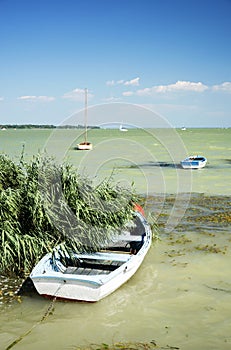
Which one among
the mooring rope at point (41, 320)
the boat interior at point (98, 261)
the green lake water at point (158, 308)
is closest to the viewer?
the mooring rope at point (41, 320)

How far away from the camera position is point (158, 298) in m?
7.46

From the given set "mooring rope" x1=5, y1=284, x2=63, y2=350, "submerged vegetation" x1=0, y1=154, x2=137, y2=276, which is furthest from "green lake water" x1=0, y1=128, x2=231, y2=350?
"submerged vegetation" x1=0, y1=154, x2=137, y2=276

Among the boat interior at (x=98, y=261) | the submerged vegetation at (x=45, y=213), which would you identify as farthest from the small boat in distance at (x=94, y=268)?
the submerged vegetation at (x=45, y=213)

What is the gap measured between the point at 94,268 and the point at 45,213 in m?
1.63

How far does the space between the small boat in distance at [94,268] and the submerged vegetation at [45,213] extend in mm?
302

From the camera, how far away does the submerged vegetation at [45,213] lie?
8008 millimetres

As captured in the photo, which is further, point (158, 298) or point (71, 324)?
point (158, 298)

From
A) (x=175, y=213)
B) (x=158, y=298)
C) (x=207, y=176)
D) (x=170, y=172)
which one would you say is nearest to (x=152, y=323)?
(x=158, y=298)

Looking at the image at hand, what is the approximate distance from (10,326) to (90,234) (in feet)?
9.40

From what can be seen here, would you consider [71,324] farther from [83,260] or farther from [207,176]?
[207,176]

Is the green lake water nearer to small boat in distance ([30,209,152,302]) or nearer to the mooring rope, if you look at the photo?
the mooring rope

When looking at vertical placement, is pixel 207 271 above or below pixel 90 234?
below

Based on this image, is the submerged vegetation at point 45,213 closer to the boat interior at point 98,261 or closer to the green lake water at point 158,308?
the boat interior at point 98,261

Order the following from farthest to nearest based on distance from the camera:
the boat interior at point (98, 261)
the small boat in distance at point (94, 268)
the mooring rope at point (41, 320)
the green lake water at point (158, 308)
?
the boat interior at point (98, 261) → the small boat in distance at point (94, 268) → the green lake water at point (158, 308) → the mooring rope at point (41, 320)
